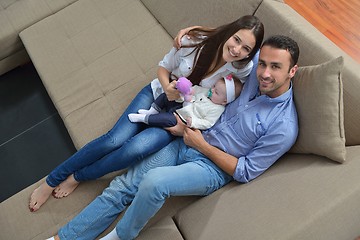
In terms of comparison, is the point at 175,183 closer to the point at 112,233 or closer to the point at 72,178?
the point at 112,233

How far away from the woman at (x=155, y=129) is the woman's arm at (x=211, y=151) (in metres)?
0.08

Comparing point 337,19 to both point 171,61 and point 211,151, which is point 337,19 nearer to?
point 171,61

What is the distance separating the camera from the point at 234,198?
146 centimetres

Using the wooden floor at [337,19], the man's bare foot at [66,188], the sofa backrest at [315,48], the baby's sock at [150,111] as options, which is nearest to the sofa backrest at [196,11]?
the sofa backrest at [315,48]

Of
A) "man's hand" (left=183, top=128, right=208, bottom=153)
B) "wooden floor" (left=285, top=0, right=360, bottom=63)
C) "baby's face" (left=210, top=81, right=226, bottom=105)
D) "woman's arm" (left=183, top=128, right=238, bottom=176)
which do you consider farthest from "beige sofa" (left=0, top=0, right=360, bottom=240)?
"wooden floor" (left=285, top=0, right=360, bottom=63)

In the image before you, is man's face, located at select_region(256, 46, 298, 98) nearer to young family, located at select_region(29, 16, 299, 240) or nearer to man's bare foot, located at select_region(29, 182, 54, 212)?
young family, located at select_region(29, 16, 299, 240)

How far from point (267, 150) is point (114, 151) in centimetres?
73

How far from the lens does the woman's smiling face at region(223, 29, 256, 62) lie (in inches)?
56.6

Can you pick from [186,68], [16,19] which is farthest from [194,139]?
[16,19]

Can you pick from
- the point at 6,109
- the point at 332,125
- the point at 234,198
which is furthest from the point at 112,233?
the point at 6,109

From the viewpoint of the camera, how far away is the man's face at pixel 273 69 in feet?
4.47

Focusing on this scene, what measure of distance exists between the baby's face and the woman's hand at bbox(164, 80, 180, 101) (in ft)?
0.61

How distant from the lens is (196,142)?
5.12ft

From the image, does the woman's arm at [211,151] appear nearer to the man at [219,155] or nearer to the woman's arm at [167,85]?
the man at [219,155]
